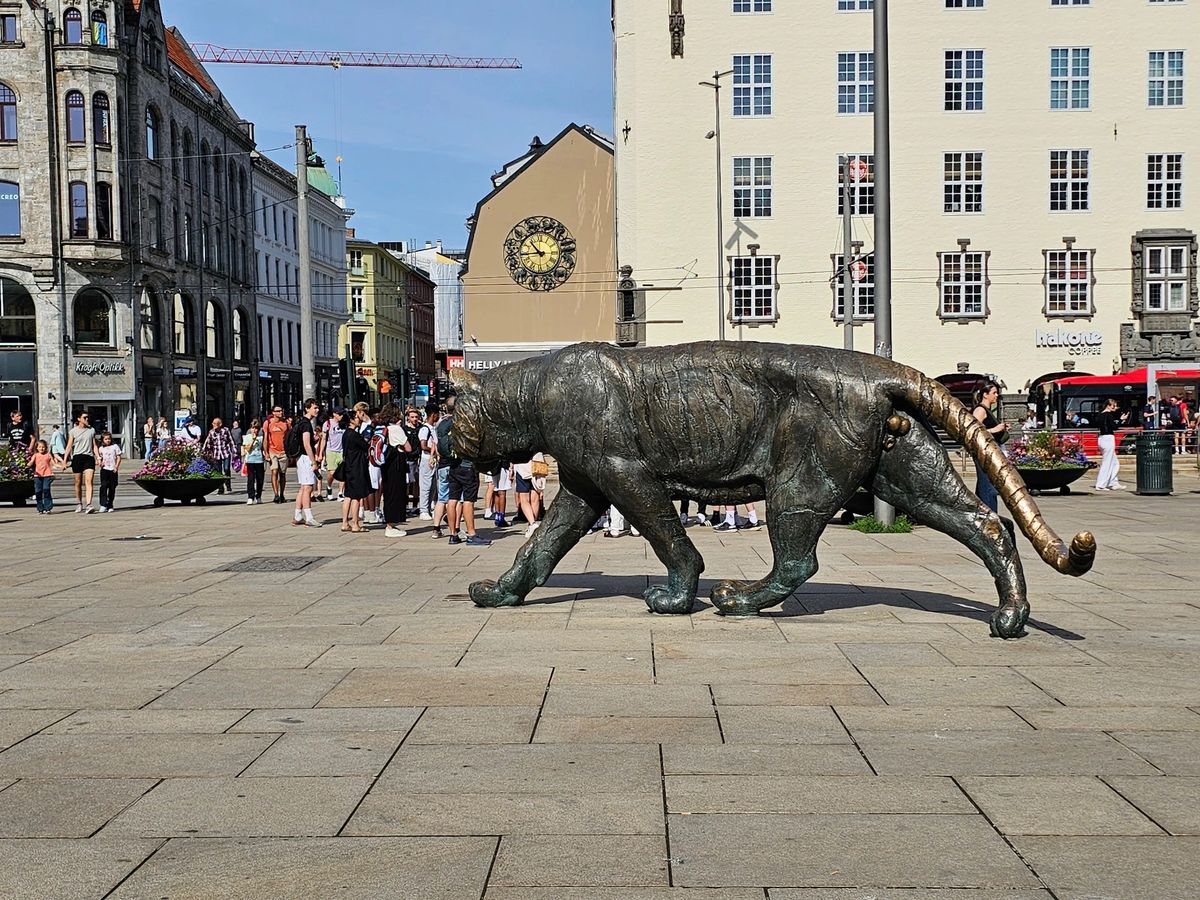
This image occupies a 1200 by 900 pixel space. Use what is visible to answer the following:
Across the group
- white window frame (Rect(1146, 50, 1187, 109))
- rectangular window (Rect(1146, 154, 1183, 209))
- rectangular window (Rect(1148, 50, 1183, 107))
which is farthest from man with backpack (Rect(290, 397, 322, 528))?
rectangular window (Rect(1148, 50, 1183, 107))

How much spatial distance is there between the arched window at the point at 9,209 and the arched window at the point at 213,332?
12.0 meters

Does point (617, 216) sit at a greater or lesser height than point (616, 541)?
greater

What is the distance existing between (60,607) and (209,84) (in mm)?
57866

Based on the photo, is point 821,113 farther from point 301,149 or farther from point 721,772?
point 721,772

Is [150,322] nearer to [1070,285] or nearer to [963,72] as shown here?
[963,72]

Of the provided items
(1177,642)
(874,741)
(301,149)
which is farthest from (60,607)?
(301,149)

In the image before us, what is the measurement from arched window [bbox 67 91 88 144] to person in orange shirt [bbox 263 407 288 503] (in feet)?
86.7

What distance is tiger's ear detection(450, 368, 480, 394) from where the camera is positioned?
930cm

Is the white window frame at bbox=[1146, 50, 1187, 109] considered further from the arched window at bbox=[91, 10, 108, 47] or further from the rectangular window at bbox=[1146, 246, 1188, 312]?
the arched window at bbox=[91, 10, 108, 47]

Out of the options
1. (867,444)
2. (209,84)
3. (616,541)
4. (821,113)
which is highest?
(209,84)

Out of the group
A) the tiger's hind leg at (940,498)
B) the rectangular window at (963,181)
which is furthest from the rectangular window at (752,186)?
the tiger's hind leg at (940,498)

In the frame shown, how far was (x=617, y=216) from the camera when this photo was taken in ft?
163

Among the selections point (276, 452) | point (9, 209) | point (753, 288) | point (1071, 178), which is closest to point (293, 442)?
point (276, 452)

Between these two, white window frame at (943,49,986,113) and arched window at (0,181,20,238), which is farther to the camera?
white window frame at (943,49,986,113)
